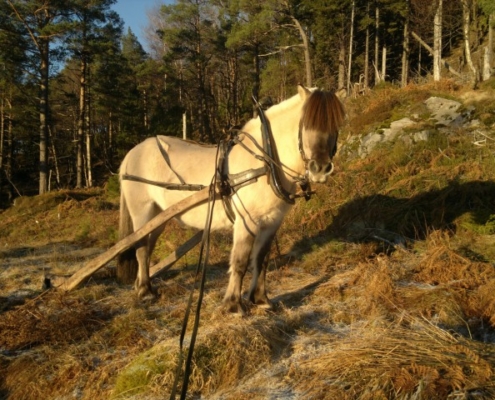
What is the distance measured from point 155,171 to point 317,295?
94.4 inches

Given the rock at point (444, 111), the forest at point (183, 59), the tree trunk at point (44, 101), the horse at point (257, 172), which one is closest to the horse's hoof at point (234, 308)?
the horse at point (257, 172)

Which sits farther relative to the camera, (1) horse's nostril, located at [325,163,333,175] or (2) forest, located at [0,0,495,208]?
(2) forest, located at [0,0,495,208]

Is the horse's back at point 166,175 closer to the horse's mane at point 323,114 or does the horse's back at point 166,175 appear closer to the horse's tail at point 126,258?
the horse's tail at point 126,258

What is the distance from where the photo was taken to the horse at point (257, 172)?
327 cm

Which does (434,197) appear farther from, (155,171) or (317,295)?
(155,171)

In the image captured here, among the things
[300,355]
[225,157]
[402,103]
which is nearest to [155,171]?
[225,157]

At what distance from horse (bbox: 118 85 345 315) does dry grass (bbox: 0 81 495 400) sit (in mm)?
560

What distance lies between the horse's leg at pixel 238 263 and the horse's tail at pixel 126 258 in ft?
6.03

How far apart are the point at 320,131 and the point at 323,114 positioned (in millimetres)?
143

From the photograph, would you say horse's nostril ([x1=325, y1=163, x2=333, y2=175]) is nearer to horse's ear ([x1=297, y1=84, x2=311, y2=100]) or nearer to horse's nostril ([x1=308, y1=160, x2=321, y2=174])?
horse's nostril ([x1=308, y1=160, x2=321, y2=174])

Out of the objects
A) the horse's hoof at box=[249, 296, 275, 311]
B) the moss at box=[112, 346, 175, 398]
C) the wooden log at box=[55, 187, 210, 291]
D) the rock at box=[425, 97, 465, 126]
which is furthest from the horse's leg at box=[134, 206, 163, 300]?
the rock at box=[425, 97, 465, 126]

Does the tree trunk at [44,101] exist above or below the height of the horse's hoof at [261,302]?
above

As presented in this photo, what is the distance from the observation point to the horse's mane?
3.23m

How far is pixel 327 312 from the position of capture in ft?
12.7
